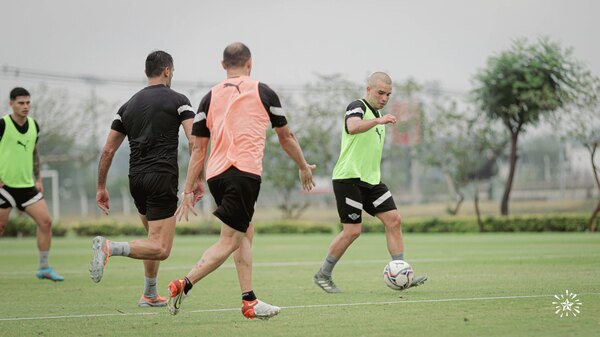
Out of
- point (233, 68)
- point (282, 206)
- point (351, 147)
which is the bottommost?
point (282, 206)

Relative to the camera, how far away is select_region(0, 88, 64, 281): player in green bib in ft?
43.3

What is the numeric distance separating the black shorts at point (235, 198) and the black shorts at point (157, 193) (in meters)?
1.52

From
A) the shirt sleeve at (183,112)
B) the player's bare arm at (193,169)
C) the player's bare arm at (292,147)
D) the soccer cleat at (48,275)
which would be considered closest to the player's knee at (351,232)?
the shirt sleeve at (183,112)

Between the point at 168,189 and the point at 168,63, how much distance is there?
1267 mm

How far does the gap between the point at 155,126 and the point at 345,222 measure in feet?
9.00

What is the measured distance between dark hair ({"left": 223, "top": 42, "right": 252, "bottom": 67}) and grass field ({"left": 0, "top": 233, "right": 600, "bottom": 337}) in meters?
2.17

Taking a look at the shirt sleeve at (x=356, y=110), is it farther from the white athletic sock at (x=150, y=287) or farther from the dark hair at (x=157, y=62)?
the white athletic sock at (x=150, y=287)

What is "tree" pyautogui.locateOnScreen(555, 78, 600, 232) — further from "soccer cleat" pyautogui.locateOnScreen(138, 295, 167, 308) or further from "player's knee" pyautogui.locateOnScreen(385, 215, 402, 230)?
"soccer cleat" pyautogui.locateOnScreen(138, 295, 167, 308)

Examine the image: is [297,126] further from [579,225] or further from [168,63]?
[168,63]

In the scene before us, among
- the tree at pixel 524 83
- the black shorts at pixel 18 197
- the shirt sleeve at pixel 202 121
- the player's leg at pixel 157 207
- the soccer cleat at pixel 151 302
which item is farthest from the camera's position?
the tree at pixel 524 83

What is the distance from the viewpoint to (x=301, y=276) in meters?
13.6

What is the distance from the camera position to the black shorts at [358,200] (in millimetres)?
10742

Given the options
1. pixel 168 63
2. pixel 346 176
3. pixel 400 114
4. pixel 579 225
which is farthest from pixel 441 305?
pixel 400 114

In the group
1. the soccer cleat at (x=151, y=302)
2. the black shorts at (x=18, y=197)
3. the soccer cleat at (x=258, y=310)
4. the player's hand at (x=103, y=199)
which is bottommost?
the soccer cleat at (x=151, y=302)
